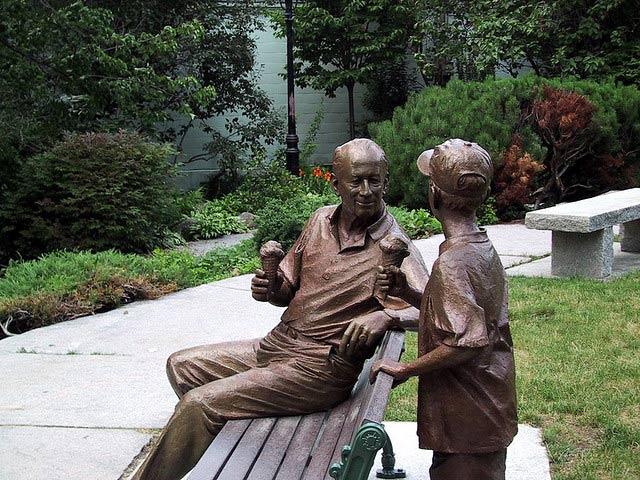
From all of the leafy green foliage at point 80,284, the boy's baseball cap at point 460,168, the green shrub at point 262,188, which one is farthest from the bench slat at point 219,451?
the green shrub at point 262,188

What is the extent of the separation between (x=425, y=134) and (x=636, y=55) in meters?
5.09

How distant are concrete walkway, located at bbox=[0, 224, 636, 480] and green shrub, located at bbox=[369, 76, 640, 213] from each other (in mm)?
4559

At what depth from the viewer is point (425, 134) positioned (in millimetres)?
12781

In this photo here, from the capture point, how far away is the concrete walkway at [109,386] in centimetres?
449

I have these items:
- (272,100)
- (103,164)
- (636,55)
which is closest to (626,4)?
(636,55)

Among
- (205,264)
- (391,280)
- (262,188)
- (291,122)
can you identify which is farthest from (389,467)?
(291,122)

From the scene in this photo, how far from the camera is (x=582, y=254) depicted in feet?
27.7

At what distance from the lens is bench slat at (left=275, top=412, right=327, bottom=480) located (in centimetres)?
290

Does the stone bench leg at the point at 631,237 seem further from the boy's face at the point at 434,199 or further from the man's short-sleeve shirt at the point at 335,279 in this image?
the boy's face at the point at 434,199

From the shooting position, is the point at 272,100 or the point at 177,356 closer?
the point at 177,356

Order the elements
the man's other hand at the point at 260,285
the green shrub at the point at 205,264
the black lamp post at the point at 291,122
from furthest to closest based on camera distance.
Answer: the black lamp post at the point at 291,122
the green shrub at the point at 205,264
the man's other hand at the point at 260,285

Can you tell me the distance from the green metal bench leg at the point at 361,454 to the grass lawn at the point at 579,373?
6.57ft

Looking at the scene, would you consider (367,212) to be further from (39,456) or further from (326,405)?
(39,456)

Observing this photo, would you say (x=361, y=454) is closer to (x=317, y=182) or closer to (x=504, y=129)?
(x=504, y=129)
